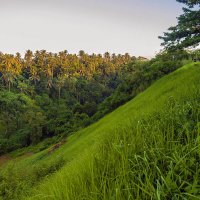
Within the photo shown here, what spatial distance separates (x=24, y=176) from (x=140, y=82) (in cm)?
4115

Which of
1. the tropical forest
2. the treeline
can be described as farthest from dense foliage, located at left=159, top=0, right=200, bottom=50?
the treeline

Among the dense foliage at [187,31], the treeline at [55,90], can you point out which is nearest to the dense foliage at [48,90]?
the treeline at [55,90]

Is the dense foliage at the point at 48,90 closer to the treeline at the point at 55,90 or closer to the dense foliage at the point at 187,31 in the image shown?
the treeline at the point at 55,90

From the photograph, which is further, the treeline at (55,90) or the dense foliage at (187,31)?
the treeline at (55,90)

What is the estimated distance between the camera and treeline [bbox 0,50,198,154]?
259 ft

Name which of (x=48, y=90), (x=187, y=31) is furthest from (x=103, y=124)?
(x=48, y=90)

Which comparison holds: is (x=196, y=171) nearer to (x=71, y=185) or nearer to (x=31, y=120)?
(x=71, y=185)

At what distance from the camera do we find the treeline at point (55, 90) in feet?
259

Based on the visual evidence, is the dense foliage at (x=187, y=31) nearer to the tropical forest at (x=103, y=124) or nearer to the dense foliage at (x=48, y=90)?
the tropical forest at (x=103, y=124)

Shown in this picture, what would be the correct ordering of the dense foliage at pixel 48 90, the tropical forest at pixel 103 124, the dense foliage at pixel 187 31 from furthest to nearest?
1. the dense foliage at pixel 48 90
2. the dense foliage at pixel 187 31
3. the tropical forest at pixel 103 124

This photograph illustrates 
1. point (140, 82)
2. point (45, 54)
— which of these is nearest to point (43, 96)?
point (45, 54)

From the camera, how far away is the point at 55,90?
13488 centimetres

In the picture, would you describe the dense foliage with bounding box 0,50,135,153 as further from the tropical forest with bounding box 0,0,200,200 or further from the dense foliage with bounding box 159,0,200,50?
the dense foliage with bounding box 159,0,200,50

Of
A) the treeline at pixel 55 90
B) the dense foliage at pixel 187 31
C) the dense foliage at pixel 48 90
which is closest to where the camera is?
the dense foliage at pixel 187 31
